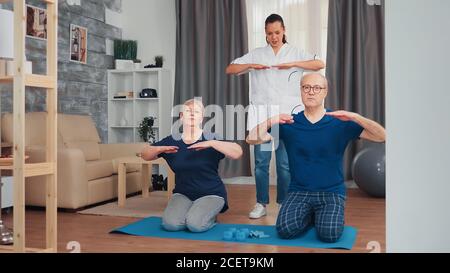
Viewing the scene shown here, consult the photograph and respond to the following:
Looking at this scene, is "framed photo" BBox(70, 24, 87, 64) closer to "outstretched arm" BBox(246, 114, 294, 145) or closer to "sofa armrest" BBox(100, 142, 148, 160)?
"sofa armrest" BBox(100, 142, 148, 160)

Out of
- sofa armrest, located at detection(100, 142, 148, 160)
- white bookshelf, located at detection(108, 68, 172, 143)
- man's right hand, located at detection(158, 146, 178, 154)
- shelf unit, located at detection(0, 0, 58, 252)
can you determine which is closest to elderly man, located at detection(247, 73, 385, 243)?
man's right hand, located at detection(158, 146, 178, 154)

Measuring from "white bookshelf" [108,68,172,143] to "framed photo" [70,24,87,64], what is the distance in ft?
1.50

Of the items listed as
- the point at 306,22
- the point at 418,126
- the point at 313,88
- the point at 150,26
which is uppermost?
the point at 150,26

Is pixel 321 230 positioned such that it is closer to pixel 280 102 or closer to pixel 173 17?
pixel 280 102

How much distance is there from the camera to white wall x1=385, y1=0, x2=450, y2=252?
97 centimetres

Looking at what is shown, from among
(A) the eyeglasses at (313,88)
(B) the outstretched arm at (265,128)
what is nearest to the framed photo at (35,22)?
(B) the outstretched arm at (265,128)

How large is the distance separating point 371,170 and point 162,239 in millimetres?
2193

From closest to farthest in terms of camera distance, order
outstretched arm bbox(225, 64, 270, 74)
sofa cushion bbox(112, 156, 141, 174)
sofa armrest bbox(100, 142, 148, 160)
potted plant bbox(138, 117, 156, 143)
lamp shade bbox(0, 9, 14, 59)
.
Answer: lamp shade bbox(0, 9, 14, 59) < outstretched arm bbox(225, 64, 270, 74) < sofa cushion bbox(112, 156, 141, 174) < sofa armrest bbox(100, 142, 148, 160) < potted plant bbox(138, 117, 156, 143)

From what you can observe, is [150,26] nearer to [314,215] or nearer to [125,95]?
[125,95]

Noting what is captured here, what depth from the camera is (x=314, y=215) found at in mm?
2771

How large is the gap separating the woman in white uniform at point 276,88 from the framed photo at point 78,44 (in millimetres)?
2234

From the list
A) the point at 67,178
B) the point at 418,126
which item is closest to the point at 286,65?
the point at 67,178

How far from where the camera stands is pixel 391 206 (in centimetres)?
100

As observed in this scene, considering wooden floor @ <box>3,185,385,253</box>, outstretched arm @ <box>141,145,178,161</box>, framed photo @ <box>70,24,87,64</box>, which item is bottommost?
wooden floor @ <box>3,185,385,253</box>
